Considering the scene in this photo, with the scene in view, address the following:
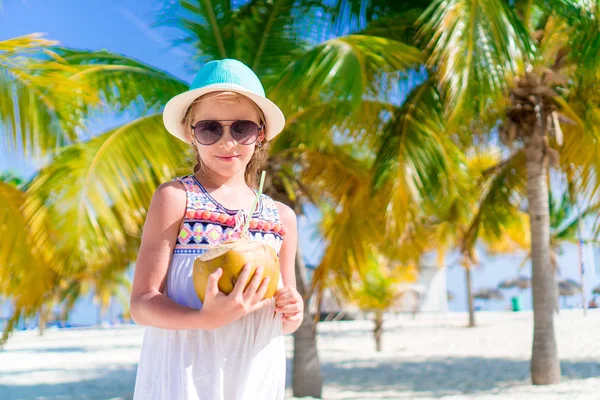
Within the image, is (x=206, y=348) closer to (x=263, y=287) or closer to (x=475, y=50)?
(x=263, y=287)

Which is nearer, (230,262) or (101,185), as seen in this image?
(230,262)

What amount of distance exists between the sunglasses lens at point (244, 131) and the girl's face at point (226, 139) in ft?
0.03

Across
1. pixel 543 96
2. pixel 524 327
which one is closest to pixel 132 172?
pixel 543 96

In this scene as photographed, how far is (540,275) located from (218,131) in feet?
25.3

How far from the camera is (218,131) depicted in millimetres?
1578

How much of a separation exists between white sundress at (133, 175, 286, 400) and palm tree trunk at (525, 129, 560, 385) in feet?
24.9

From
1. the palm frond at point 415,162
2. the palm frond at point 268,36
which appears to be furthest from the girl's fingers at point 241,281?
the palm frond at point 268,36

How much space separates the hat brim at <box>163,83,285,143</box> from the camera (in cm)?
154

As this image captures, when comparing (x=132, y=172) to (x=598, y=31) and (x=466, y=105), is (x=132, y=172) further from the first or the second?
(x=598, y=31)

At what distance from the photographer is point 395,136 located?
6.98 m

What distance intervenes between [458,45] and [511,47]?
1.65ft

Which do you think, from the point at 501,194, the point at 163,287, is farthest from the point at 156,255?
the point at 501,194

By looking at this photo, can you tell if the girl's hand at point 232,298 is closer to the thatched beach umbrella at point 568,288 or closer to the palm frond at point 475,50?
the palm frond at point 475,50

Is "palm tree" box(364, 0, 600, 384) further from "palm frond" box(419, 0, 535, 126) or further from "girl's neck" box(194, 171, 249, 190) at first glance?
"girl's neck" box(194, 171, 249, 190)
